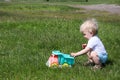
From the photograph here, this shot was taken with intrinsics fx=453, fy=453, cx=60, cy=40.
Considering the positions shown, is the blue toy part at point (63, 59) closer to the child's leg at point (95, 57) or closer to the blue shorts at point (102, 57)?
the child's leg at point (95, 57)

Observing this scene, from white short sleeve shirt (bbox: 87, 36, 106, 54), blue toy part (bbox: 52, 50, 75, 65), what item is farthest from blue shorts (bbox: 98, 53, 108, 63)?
blue toy part (bbox: 52, 50, 75, 65)

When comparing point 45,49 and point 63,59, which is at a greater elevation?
point 63,59

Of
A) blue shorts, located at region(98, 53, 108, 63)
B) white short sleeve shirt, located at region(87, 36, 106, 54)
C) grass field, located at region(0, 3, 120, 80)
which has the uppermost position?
white short sleeve shirt, located at region(87, 36, 106, 54)

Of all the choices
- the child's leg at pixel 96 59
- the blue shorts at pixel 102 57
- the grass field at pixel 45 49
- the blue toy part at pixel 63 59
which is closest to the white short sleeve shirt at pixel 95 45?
the blue shorts at pixel 102 57

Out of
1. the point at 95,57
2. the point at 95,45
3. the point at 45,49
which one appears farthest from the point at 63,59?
the point at 45,49

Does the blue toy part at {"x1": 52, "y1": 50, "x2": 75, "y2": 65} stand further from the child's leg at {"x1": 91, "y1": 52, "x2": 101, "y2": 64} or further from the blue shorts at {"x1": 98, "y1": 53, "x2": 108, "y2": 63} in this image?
the blue shorts at {"x1": 98, "y1": 53, "x2": 108, "y2": 63}

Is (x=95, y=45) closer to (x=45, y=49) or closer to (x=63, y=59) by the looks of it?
(x=63, y=59)

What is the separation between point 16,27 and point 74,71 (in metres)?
8.82

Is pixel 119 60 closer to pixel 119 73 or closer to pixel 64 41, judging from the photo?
pixel 119 73

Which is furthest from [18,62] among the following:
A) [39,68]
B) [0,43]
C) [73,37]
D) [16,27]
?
[16,27]

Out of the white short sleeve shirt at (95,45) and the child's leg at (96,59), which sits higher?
the white short sleeve shirt at (95,45)

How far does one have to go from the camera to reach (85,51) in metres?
9.40

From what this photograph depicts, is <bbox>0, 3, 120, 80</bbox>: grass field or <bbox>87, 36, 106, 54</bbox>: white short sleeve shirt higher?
<bbox>87, 36, 106, 54</bbox>: white short sleeve shirt

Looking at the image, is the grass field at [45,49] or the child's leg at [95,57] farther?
the child's leg at [95,57]
